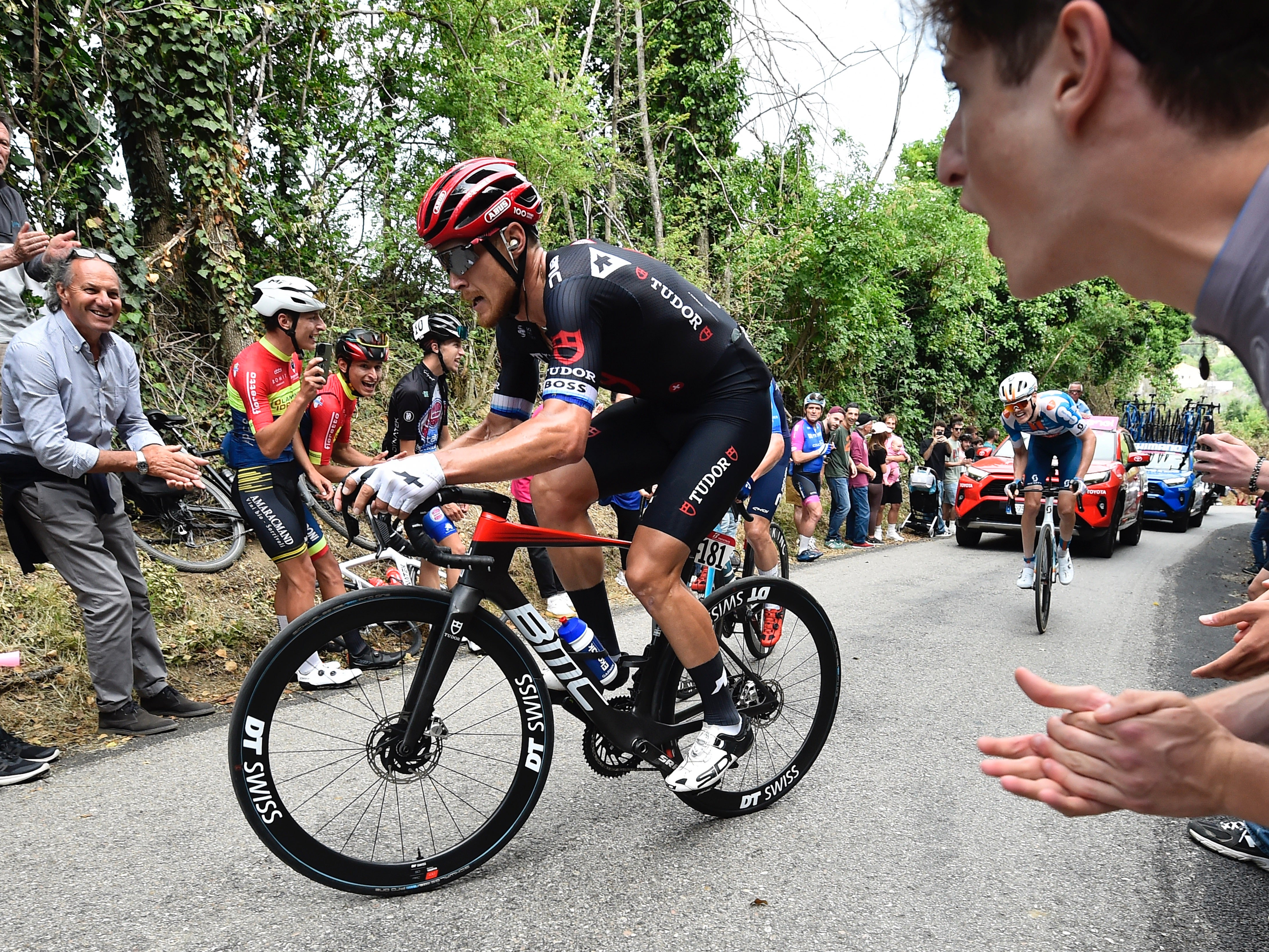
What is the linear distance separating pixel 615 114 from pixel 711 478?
1389cm

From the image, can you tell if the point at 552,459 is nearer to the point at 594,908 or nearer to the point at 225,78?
the point at 594,908

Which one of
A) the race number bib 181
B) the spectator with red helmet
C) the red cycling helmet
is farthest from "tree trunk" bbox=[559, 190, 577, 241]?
the red cycling helmet

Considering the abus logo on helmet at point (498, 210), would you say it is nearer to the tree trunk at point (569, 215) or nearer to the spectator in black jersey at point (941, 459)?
the tree trunk at point (569, 215)

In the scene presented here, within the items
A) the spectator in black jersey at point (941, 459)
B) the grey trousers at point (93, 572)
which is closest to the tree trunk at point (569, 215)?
the spectator in black jersey at point (941, 459)

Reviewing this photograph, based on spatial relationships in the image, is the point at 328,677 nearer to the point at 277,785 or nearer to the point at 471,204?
the point at 277,785

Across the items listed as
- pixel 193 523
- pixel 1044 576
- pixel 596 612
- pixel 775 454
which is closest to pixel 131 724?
Answer: pixel 596 612

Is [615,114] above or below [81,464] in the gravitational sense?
above

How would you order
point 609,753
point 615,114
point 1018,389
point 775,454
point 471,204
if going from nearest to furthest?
point 471,204 < point 609,753 < point 775,454 < point 1018,389 < point 615,114

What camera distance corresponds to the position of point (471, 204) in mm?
2729

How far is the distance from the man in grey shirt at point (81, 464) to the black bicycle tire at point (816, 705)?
Answer: 2.68 m

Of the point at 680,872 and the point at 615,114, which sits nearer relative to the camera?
the point at 680,872

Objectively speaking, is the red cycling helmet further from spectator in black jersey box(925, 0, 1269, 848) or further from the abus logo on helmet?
spectator in black jersey box(925, 0, 1269, 848)

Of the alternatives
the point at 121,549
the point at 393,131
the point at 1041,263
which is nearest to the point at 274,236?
the point at 393,131

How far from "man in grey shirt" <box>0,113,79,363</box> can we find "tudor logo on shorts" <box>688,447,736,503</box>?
11.2 feet
